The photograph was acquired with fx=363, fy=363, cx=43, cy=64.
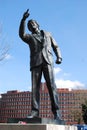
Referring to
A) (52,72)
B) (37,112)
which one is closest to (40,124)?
(37,112)

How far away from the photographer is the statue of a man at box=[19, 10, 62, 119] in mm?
9062

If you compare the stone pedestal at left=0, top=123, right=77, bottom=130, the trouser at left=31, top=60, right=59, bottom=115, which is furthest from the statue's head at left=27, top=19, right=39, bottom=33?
the stone pedestal at left=0, top=123, right=77, bottom=130

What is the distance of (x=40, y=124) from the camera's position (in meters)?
7.82

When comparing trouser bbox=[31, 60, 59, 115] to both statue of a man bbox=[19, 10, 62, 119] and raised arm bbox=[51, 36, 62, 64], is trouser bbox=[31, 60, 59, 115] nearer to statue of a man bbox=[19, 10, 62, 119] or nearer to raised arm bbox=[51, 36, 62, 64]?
statue of a man bbox=[19, 10, 62, 119]

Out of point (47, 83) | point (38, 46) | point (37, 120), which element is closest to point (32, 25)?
point (38, 46)

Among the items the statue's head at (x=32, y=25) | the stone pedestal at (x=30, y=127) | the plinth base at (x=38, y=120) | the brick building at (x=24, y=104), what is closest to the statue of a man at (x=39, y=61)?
the statue's head at (x=32, y=25)

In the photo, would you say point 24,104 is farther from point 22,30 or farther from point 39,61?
point 39,61

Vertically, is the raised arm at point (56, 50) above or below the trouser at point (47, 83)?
above

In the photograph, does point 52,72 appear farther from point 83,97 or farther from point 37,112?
point 83,97

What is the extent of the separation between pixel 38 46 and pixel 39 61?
0.42m

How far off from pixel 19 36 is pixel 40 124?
2.72 metres

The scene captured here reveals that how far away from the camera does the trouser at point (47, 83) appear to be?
9055 mm

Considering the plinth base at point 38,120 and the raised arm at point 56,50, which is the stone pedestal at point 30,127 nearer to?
the plinth base at point 38,120

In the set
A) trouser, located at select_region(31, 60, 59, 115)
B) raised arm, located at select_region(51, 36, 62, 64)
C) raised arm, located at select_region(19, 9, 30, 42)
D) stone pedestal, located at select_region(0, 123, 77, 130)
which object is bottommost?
stone pedestal, located at select_region(0, 123, 77, 130)
